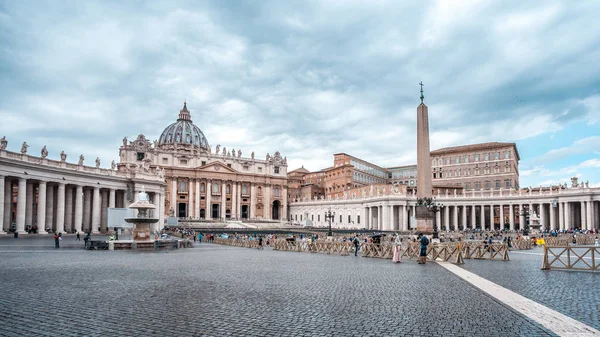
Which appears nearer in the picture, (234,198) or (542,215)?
(542,215)

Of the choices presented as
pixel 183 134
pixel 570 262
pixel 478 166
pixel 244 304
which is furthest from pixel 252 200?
pixel 244 304

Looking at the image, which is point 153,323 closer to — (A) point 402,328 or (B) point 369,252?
(A) point 402,328

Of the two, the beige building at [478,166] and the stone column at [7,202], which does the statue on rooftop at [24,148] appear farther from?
the beige building at [478,166]

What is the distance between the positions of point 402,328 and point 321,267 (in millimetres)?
10639

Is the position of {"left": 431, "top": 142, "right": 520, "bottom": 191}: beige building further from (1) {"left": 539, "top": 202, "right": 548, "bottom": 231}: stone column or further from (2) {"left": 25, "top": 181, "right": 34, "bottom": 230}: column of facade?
(2) {"left": 25, "top": 181, "right": 34, "bottom": 230}: column of facade

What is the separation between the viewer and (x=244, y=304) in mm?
9773

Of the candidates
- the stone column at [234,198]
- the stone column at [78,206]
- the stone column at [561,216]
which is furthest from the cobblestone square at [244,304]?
the stone column at [234,198]

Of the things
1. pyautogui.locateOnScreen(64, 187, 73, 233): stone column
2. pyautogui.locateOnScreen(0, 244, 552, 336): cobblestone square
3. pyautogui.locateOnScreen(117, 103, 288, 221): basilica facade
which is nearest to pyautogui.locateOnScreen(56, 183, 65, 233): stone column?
pyautogui.locateOnScreen(64, 187, 73, 233): stone column

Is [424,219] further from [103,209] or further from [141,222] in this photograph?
[103,209]

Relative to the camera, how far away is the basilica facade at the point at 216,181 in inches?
3720

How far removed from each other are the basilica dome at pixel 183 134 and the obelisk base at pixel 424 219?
98.2m

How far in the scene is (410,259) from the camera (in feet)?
73.2

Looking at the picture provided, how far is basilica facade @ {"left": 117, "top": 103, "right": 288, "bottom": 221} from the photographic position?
94500 millimetres

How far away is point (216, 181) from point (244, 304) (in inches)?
3681
